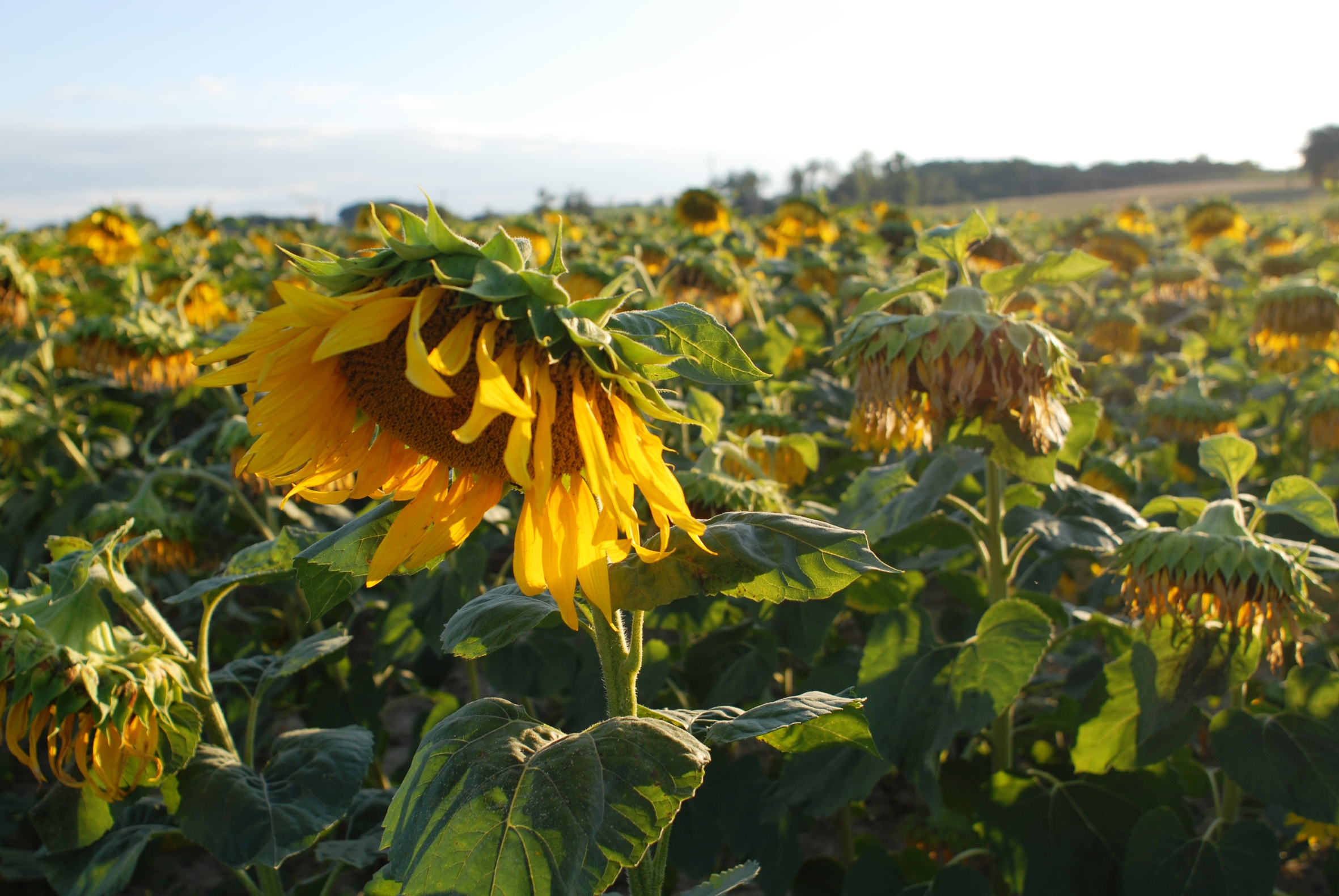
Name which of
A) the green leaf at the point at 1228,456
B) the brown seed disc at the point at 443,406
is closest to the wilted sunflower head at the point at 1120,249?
the green leaf at the point at 1228,456

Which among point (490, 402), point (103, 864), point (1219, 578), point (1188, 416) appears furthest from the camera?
point (1188, 416)

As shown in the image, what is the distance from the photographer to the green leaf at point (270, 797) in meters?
1.52

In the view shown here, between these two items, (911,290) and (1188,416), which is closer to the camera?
(911,290)

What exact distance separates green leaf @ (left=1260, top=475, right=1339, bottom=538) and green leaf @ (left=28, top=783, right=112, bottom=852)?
2.45 meters

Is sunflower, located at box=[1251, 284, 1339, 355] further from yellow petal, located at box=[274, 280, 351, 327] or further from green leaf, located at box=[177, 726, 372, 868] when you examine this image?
yellow petal, located at box=[274, 280, 351, 327]

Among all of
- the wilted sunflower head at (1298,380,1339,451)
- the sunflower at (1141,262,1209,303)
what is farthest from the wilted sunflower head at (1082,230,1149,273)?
the wilted sunflower head at (1298,380,1339,451)

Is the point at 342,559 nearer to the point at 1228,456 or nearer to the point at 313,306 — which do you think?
the point at 313,306

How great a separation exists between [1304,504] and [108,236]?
24.7 ft

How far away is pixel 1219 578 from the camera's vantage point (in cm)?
173

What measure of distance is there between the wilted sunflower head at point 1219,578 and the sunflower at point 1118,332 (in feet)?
15.2

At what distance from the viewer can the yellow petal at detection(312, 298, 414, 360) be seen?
97 centimetres

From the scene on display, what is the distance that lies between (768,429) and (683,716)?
6.93 ft

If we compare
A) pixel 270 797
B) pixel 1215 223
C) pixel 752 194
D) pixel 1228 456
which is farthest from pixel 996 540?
pixel 752 194

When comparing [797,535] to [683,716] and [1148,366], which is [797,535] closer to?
[683,716]
